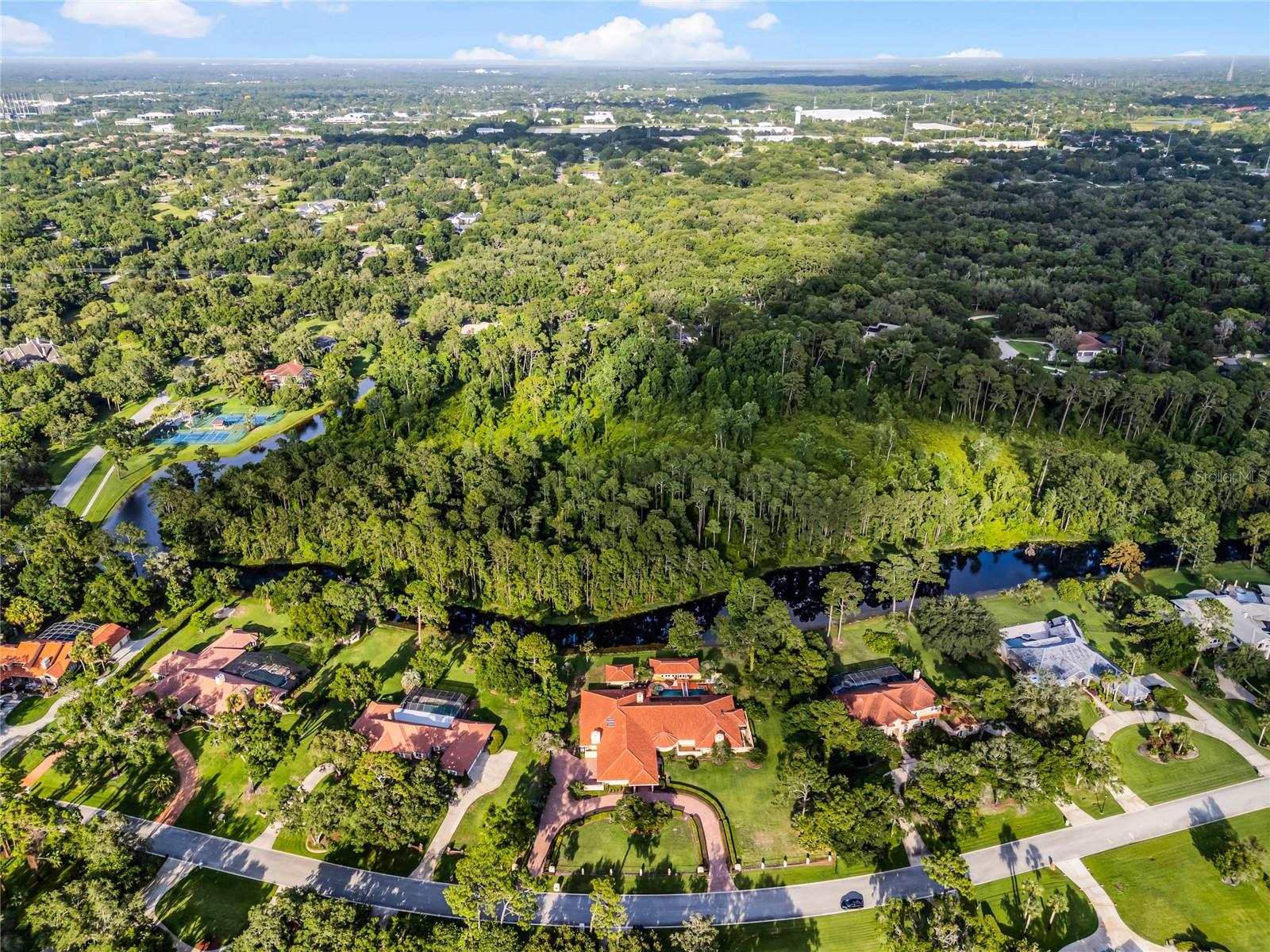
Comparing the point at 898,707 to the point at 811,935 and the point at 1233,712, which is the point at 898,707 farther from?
the point at 1233,712

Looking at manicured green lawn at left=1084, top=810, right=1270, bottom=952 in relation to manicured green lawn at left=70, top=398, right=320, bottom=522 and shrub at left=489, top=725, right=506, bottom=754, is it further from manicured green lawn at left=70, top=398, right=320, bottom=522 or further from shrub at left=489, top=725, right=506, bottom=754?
manicured green lawn at left=70, top=398, right=320, bottom=522

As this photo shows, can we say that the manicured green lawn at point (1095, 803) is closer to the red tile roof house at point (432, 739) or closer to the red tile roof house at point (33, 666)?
the red tile roof house at point (432, 739)

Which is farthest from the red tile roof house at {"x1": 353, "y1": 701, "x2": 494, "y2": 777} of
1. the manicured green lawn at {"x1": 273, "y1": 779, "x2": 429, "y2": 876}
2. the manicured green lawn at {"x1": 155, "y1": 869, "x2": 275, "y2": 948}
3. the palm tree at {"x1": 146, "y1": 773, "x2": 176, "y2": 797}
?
the palm tree at {"x1": 146, "y1": 773, "x2": 176, "y2": 797}

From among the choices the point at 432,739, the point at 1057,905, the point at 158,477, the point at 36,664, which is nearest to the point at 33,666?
the point at 36,664

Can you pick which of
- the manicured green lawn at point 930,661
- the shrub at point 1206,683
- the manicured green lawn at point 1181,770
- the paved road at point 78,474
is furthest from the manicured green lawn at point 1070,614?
the paved road at point 78,474

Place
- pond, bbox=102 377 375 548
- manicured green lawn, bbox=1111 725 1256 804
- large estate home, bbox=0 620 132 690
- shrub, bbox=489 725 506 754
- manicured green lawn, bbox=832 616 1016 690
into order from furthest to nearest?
pond, bbox=102 377 375 548
manicured green lawn, bbox=832 616 1016 690
large estate home, bbox=0 620 132 690
shrub, bbox=489 725 506 754
manicured green lawn, bbox=1111 725 1256 804
